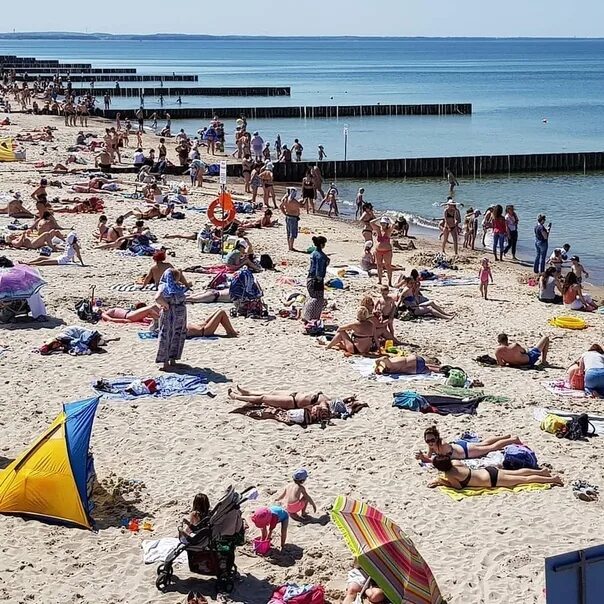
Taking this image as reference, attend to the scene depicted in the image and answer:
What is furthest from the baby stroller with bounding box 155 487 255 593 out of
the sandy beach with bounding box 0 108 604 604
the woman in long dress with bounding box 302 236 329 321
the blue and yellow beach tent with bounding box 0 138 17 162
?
the blue and yellow beach tent with bounding box 0 138 17 162

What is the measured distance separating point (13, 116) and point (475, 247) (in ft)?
107

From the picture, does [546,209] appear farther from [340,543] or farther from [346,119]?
[346,119]

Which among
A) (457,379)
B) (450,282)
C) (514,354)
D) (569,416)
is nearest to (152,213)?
(450,282)

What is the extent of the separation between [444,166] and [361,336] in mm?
26647

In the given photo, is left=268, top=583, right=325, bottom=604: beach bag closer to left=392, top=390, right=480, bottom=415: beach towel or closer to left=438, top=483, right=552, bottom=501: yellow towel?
left=438, top=483, right=552, bottom=501: yellow towel

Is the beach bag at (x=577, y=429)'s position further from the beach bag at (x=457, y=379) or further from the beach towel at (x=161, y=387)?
the beach towel at (x=161, y=387)

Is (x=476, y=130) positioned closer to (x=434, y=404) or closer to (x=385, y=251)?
(x=385, y=251)

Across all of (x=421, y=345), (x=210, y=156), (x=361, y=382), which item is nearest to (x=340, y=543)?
(x=361, y=382)

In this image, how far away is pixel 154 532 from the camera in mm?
8047

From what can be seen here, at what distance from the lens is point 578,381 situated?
1177 cm

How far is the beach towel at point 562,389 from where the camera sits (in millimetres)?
11586

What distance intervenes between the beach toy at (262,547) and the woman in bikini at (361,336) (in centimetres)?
542

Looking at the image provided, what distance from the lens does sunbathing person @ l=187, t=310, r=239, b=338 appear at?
13562 mm

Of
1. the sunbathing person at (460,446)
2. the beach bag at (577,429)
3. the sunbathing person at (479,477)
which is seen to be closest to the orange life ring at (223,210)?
the beach bag at (577,429)
